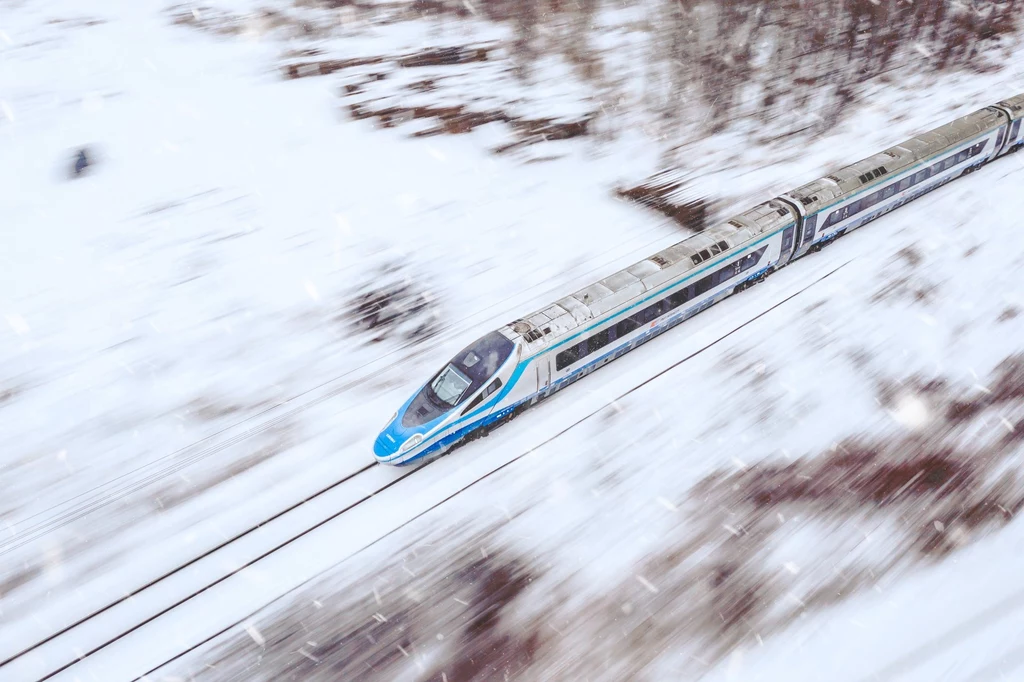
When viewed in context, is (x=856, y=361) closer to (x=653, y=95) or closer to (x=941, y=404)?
(x=941, y=404)

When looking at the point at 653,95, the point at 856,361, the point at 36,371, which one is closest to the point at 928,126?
the point at 653,95

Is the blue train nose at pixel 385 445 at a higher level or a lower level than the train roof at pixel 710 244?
lower

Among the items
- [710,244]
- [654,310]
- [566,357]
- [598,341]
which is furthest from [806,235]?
[566,357]

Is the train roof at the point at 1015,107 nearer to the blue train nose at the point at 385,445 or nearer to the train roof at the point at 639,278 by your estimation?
the train roof at the point at 639,278

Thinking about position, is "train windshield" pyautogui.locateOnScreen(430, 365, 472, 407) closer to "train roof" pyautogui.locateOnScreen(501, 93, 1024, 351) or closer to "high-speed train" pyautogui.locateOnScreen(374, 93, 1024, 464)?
"high-speed train" pyautogui.locateOnScreen(374, 93, 1024, 464)

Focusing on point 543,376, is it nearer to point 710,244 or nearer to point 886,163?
point 710,244

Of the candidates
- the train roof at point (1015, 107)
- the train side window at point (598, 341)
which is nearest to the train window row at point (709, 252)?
the train side window at point (598, 341)

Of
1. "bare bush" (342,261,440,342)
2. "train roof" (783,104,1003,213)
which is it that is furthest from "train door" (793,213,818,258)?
"bare bush" (342,261,440,342)

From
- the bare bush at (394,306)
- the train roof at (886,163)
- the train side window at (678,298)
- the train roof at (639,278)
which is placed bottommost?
the bare bush at (394,306)
